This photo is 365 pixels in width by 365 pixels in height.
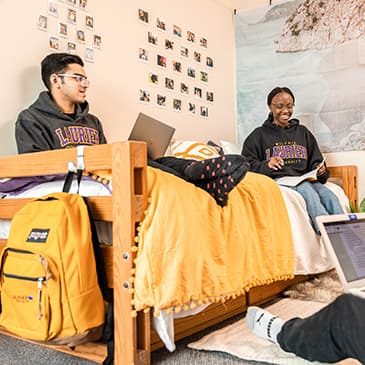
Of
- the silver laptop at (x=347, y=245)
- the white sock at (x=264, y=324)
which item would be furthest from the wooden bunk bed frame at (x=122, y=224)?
the silver laptop at (x=347, y=245)

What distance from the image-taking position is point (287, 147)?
2.72m

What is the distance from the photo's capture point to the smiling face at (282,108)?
2.77 m

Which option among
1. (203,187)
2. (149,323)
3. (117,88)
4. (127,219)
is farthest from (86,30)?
(149,323)

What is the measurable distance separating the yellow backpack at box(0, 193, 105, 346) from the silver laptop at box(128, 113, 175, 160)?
18.6 inches

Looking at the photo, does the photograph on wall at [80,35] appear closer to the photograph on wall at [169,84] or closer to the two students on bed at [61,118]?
the two students on bed at [61,118]

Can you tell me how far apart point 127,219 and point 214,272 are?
12.3 inches

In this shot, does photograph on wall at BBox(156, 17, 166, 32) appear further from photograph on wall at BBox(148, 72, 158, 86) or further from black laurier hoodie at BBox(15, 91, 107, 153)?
black laurier hoodie at BBox(15, 91, 107, 153)

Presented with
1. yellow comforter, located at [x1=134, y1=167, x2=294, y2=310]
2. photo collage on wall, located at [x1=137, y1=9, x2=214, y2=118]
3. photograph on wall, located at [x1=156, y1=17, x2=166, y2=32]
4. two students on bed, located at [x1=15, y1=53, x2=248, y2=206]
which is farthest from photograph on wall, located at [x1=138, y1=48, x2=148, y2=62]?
yellow comforter, located at [x1=134, y1=167, x2=294, y2=310]

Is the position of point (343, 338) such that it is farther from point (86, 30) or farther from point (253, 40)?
point (253, 40)

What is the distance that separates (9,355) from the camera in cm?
134

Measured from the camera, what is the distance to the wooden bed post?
3.68 ft

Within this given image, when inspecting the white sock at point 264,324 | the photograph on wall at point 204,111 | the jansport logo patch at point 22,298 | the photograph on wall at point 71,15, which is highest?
the photograph on wall at point 71,15

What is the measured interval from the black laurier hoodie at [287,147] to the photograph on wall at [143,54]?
783mm

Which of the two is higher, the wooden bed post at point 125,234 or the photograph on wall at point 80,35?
the photograph on wall at point 80,35
